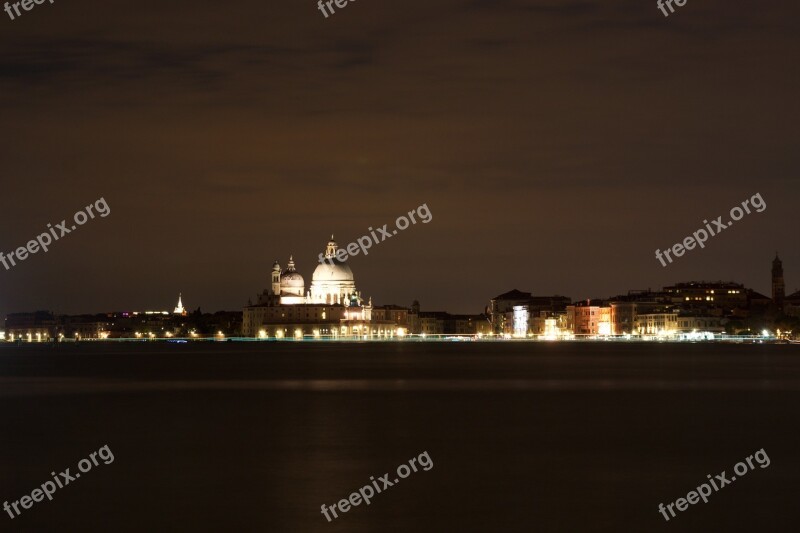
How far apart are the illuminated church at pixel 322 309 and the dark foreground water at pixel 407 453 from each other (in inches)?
5542

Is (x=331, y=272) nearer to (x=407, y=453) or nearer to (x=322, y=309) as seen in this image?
(x=322, y=309)

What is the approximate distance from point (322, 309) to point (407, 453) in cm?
16446

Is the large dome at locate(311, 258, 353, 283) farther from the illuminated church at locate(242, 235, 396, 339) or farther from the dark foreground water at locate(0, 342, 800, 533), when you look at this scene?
the dark foreground water at locate(0, 342, 800, 533)

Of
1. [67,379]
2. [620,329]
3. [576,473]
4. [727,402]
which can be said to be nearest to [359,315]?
[620,329]

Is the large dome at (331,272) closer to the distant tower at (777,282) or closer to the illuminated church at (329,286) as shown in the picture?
the illuminated church at (329,286)

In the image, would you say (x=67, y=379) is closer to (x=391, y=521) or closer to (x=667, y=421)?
(x=667, y=421)

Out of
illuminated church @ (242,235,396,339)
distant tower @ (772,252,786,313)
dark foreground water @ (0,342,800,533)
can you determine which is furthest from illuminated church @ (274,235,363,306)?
dark foreground water @ (0,342,800,533)

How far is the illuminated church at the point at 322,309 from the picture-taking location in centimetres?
19038

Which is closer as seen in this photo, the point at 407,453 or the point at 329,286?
the point at 407,453

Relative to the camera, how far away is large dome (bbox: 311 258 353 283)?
19600 cm

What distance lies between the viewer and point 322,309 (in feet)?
624

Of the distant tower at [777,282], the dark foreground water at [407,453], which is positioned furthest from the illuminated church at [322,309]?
the dark foreground water at [407,453]

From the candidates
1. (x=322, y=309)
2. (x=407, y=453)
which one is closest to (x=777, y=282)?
(x=322, y=309)

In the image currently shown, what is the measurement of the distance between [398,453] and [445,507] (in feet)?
22.5
